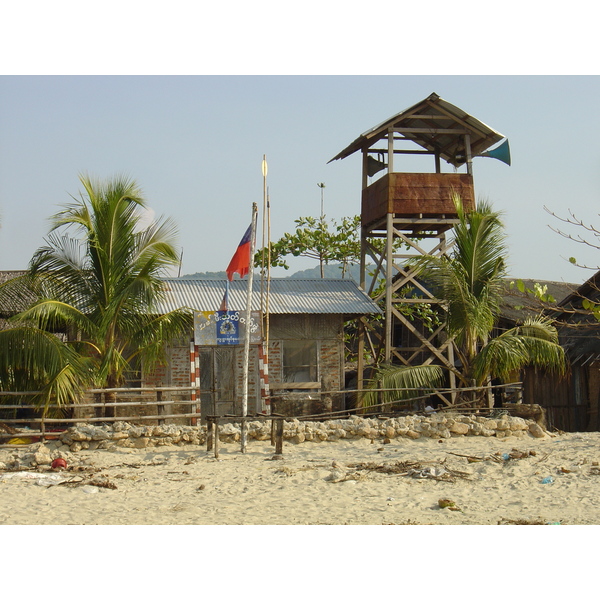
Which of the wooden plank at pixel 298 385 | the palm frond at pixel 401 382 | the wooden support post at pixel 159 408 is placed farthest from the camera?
the wooden plank at pixel 298 385

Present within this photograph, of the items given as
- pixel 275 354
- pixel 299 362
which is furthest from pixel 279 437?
pixel 299 362

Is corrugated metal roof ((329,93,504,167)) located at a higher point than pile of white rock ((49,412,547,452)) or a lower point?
higher

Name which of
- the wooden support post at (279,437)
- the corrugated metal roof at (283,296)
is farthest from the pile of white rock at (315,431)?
the corrugated metal roof at (283,296)

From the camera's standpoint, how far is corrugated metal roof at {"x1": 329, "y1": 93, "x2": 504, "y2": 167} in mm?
18094

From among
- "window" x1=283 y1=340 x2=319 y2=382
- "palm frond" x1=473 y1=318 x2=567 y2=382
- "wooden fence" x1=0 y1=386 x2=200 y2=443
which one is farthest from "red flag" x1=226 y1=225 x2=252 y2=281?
"palm frond" x1=473 y1=318 x2=567 y2=382

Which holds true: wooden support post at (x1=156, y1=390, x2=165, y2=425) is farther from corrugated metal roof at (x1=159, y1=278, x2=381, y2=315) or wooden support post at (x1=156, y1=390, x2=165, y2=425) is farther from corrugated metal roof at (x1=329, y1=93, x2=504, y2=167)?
corrugated metal roof at (x1=329, y1=93, x2=504, y2=167)

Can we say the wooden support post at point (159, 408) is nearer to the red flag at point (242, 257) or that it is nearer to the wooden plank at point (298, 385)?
the wooden plank at point (298, 385)

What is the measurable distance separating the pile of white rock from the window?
303cm

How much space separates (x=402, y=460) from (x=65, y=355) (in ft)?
19.6

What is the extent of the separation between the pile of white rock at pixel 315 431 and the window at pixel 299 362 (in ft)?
9.93

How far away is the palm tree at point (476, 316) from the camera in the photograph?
49.0 feet

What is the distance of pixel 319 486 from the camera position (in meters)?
9.86

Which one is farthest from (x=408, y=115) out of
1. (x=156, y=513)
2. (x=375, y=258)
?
(x=156, y=513)

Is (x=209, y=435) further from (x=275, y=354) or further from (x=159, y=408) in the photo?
(x=275, y=354)
